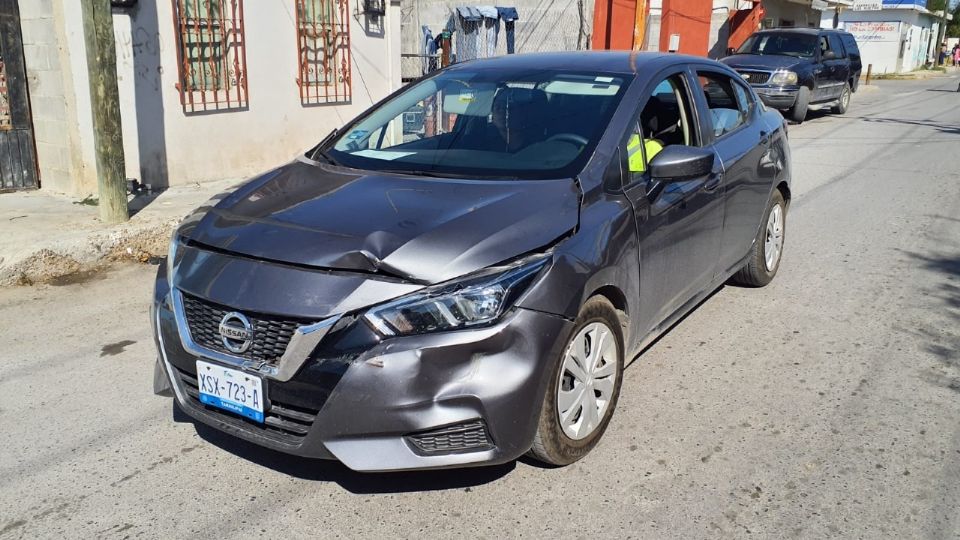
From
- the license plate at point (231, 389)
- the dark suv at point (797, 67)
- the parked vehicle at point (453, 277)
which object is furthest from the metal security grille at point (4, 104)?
the dark suv at point (797, 67)

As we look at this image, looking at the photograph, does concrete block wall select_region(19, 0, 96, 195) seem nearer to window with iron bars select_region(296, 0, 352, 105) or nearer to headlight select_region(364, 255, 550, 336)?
window with iron bars select_region(296, 0, 352, 105)

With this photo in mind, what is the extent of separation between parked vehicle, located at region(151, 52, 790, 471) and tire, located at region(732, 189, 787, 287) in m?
1.29

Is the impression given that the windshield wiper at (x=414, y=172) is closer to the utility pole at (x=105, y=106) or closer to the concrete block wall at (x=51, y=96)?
the utility pole at (x=105, y=106)

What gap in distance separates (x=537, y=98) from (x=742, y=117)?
1843 mm

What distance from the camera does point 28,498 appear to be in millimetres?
3215

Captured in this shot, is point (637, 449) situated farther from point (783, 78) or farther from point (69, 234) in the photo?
point (783, 78)

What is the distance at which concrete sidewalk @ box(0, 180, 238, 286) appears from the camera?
605 cm

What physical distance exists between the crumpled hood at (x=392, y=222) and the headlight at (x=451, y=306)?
0.17 feet

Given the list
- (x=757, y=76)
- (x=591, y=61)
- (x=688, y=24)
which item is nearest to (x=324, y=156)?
(x=591, y=61)

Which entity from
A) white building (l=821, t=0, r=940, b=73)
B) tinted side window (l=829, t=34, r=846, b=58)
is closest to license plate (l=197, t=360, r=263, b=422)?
tinted side window (l=829, t=34, r=846, b=58)

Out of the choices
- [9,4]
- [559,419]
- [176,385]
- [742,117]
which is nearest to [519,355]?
[559,419]

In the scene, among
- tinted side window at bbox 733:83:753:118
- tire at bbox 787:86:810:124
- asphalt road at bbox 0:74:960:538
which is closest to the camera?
asphalt road at bbox 0:74:960:538

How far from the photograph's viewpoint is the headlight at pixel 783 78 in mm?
16641

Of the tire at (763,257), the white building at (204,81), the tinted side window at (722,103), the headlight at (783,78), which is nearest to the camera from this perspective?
the tinted side window at (722,103)
